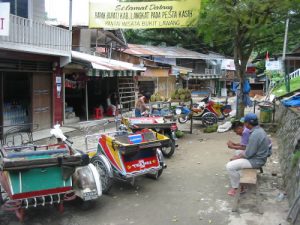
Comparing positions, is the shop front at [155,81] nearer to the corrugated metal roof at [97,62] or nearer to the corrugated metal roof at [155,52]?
the corrugated metal roof at [155,52]

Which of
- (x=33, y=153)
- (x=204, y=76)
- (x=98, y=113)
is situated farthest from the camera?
(x=204, y=76)

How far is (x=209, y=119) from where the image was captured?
51.8 feet

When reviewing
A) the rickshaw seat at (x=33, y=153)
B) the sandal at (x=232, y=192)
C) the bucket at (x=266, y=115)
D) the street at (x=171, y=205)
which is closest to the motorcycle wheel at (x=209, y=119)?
the bucket at (x=266, y=115)

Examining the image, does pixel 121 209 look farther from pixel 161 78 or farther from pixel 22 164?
pixel 161 78

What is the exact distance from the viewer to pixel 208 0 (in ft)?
46.2

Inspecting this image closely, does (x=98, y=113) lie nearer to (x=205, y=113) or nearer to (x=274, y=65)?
(x=205, y=113)

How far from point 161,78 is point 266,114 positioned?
20.6m

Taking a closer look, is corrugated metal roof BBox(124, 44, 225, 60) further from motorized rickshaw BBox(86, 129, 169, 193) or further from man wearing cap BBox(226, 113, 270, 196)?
man wearing cap BBox(226, 113, 270, 196)

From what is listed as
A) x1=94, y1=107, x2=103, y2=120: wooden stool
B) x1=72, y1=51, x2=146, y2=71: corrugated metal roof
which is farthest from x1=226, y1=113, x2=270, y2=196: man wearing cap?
x1=94, y1=107, x2=103, y2=120: wooden stool

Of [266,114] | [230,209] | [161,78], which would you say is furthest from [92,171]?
[161,78]

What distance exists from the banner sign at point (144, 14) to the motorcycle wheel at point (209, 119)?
439cm

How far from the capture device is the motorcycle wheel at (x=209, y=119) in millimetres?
15773

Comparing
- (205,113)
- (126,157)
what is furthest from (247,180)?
(205,113)

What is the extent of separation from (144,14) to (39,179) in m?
8.57
